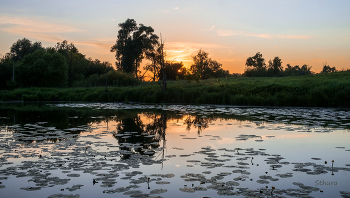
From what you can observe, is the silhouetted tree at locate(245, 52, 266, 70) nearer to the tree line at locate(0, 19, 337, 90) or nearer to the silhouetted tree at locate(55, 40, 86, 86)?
the tree line at locate(0, 19, 337, 90)

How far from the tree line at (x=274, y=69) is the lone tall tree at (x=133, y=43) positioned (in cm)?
2129

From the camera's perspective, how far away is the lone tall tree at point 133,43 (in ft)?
193

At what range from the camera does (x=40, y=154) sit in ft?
22.9

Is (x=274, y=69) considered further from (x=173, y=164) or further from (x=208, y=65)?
(x=173, y=164)

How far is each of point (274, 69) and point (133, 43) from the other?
96.0 feet

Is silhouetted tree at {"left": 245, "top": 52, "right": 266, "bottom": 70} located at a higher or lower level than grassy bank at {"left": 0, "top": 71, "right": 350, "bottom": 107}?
higher

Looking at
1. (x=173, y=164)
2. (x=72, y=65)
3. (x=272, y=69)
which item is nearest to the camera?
(x=173, y=164)

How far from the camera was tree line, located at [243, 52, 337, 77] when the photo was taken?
147ft

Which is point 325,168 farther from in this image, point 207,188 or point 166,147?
point 166,147

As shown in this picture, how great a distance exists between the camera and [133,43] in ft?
192

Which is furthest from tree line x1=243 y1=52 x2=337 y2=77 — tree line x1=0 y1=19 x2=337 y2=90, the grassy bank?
the grassy bank

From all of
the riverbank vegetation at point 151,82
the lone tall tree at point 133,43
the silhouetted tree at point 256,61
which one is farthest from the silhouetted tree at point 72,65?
the silhouetted tree at point 256,61

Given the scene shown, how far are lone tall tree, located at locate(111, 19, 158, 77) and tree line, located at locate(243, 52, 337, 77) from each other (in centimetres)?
2129

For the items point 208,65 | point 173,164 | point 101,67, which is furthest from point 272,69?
point 173,164
